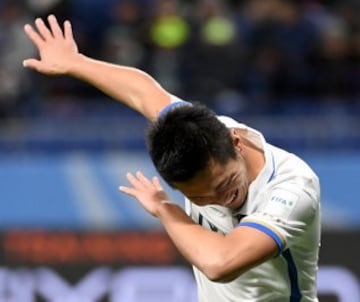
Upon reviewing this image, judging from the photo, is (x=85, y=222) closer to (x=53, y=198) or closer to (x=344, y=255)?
(x=53, y=198)

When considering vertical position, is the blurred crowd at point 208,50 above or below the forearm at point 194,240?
above

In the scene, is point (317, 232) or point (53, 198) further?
point (53, 198)

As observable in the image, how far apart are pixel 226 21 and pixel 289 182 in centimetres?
939

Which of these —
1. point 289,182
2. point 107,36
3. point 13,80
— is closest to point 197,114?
point 289,182

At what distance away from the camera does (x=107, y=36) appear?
13695 millimetres

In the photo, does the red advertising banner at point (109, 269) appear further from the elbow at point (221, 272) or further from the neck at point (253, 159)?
the elbow at point (221, 272)

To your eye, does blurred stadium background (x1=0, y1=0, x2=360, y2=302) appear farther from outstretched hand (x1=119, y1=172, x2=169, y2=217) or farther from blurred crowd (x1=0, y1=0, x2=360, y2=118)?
outstretched hand (x1=119, y1=172, x2=169, y2=217)

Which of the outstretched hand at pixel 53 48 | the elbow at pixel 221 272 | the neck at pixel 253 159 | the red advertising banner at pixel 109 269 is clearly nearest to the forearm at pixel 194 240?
the elbow at pixel 221 272

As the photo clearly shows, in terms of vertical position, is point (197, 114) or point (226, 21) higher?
point (226, 21)

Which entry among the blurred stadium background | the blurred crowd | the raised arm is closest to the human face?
the raised arm

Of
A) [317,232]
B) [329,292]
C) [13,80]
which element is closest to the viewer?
[317,232]

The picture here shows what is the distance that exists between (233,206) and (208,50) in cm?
889

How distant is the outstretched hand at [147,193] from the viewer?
14.2 ft

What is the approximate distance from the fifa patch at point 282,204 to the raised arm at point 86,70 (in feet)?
2.92
